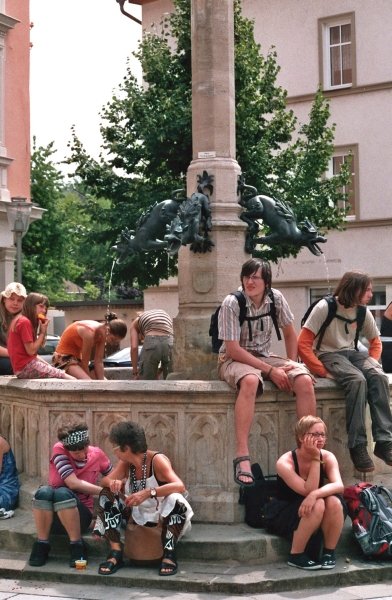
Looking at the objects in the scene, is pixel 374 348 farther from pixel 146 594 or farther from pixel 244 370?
pixel 146 594

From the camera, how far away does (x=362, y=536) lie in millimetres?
7270

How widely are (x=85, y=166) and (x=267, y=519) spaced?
59.7 ft

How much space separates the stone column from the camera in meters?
9.39

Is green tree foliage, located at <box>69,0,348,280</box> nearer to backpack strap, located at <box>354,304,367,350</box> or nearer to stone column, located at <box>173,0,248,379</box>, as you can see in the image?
stone column, located at <box>173,0,248,379</box>

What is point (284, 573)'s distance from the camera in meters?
6.96

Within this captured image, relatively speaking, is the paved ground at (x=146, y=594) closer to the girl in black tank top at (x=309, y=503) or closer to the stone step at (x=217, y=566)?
the stone step at (x=217, y=566)

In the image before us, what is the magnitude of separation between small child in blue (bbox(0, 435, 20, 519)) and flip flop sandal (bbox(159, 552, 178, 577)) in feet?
5.56

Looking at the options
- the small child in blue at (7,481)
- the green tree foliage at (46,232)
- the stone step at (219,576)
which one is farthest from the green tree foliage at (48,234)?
the stone step at (219,576)

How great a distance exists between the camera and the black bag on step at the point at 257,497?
24.7 ft

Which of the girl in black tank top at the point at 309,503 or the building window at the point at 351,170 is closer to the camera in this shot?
the girl in black tank top at the point at 309,503

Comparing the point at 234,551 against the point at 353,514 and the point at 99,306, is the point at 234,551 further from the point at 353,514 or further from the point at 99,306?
the point at 99,306

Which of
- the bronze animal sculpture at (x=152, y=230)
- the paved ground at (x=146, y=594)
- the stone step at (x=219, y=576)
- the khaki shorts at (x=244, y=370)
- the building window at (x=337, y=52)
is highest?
the building window at (x=337, y=52)

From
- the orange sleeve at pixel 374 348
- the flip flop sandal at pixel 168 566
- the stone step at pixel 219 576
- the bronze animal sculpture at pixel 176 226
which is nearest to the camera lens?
the stone step at pixel 219 576

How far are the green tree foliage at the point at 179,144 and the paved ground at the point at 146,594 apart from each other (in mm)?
15791
